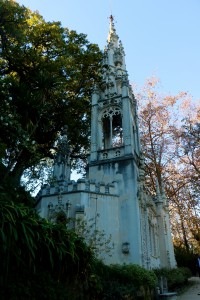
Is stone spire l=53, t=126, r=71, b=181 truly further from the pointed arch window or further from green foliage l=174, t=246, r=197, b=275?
green foliage l=174, t=246, r=197, b=275

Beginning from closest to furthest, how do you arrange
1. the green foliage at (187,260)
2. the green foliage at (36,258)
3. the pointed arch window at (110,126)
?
the green foliage at (36,258) < the pointed arch window at (110,126) < the green foliage at (187,260)

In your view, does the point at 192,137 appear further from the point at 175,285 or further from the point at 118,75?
the point at 175,285

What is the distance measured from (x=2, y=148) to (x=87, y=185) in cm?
558

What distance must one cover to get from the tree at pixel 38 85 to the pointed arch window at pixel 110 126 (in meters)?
2.13

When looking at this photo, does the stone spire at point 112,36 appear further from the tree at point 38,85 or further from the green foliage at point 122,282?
the green foliage at point 122,282

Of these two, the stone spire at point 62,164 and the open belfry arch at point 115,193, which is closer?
the open belfry arch at point 115,193

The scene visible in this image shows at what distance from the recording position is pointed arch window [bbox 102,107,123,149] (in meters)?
19.5

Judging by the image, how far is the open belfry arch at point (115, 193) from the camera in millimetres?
13867

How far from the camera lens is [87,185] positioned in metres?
14.6

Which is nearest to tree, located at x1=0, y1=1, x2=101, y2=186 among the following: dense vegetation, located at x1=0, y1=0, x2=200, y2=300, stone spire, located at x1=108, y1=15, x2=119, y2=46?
dense vegetation, located at x1=0, y1=0, x2=200, y2=300

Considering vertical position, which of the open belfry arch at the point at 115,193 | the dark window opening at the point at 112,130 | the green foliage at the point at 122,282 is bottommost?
the green foliage at the point at 122,282

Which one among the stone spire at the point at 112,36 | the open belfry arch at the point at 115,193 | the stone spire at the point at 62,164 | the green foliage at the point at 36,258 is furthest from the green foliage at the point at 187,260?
the green foliage at the point at 36,258

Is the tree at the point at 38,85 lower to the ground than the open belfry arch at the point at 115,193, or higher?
higher

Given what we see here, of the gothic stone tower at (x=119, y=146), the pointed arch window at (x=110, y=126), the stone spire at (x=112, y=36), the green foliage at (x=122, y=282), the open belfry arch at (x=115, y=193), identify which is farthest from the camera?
the stone spire at (x=112, y=36)
